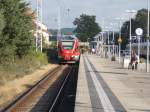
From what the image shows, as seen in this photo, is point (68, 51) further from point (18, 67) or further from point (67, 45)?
point (18, 67)

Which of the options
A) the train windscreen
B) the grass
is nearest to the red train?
the train windscreen

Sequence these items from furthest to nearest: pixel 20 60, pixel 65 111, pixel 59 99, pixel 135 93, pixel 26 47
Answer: pixel 20 60, pixel 26 47, pixel 59 99, pixel 135 93, pixel 65 111

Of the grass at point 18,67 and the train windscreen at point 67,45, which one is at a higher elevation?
the train windscreen at point 67,45

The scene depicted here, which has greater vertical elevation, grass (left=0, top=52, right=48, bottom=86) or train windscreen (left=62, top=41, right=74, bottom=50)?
train windscreen (left=62, top=41, right=74, bottom=50)

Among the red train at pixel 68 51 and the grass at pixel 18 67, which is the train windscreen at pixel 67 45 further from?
the grass at pixel 18 67

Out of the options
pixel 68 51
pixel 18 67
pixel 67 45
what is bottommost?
pixel 18 67

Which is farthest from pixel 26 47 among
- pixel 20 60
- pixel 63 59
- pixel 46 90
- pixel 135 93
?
pixel 63 59

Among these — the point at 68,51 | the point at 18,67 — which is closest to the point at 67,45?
the point at 68,51

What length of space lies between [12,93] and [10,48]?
346 inches

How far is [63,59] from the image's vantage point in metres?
71.6

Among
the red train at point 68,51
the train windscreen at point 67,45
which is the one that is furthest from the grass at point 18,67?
the train windscreen at point 67,45

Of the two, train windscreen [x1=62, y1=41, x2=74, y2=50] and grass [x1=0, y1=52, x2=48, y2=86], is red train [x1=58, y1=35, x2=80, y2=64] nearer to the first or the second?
train windscreen [x1=62, y1=41, x2=74, y2=50]

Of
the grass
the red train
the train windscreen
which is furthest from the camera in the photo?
the train windscreen

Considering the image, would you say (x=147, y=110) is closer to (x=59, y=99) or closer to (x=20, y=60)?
(x=59, y=99)
